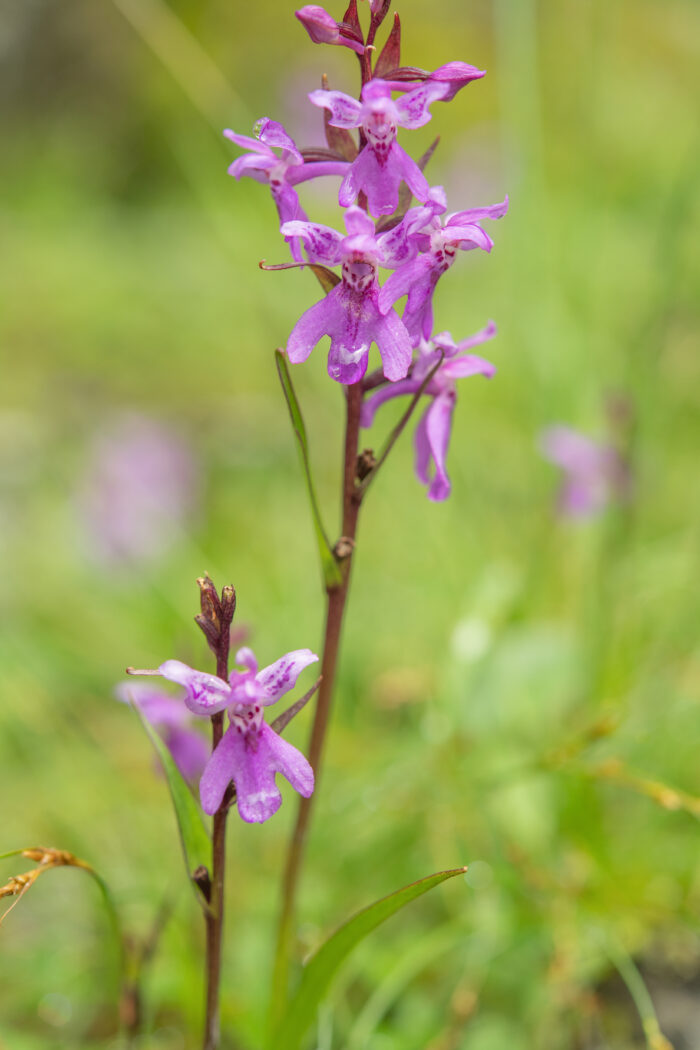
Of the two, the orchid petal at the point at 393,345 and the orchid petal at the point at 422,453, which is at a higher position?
the orchid petal at the point at 393,345

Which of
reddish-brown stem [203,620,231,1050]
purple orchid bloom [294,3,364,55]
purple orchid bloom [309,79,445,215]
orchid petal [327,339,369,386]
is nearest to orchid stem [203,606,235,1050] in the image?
reddish-brown stem [203,620,231,1050]

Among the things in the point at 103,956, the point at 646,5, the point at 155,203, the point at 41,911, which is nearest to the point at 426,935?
the point at 103,956

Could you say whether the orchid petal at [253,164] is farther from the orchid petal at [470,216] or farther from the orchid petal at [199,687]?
the orchid petal at [199,687]

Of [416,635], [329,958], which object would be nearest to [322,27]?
[329,958]

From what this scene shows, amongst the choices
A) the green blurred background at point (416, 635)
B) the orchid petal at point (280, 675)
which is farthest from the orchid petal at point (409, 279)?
the green blurred background at point (416, 635)

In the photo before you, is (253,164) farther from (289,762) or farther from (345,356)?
(289,762)

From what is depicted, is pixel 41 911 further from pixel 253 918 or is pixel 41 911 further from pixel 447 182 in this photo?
pixel 447 182

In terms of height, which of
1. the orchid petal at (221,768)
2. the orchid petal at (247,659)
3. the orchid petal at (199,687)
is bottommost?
the orchid petal at (221,768)
